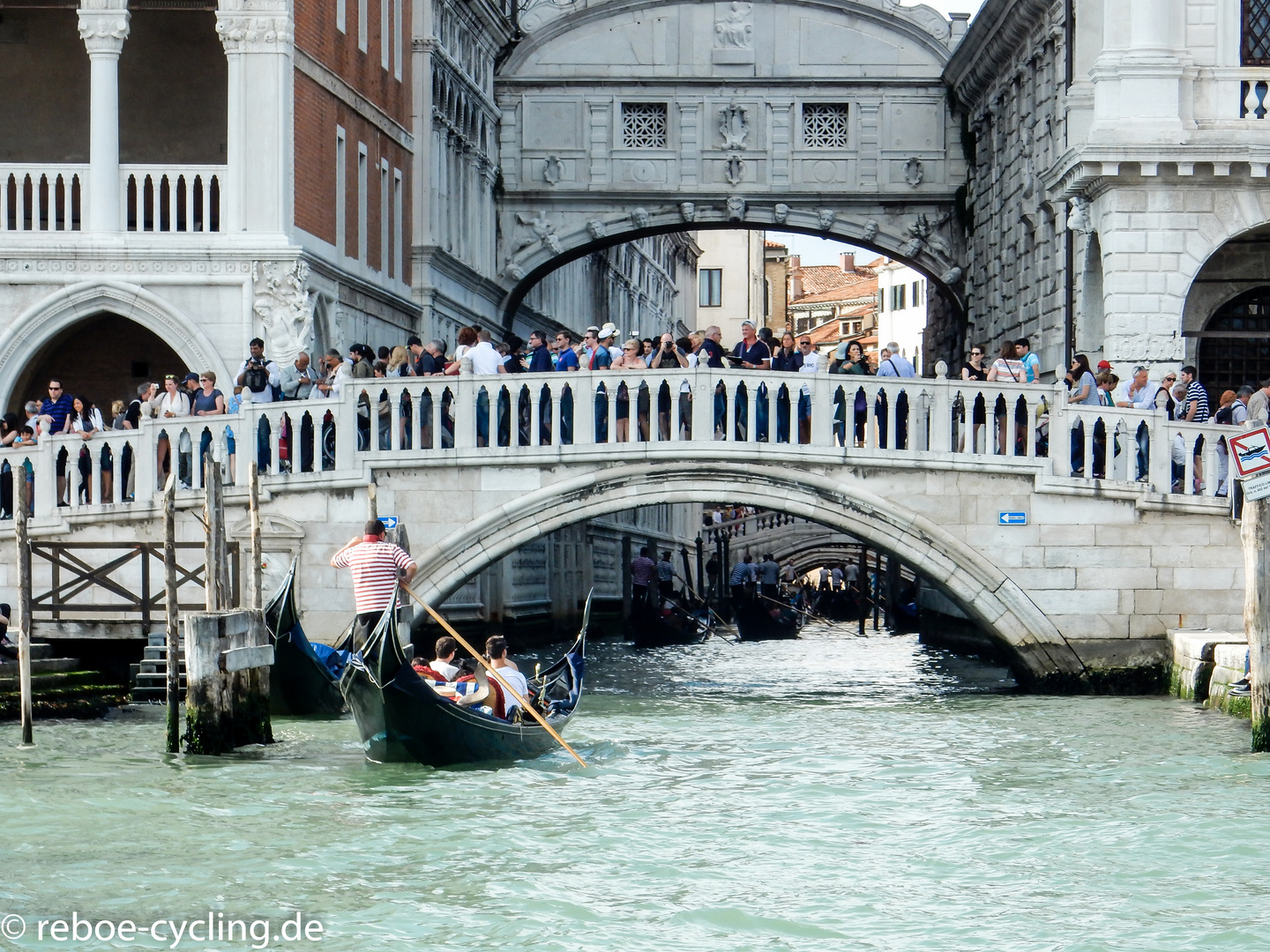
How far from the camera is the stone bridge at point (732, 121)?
22.8m

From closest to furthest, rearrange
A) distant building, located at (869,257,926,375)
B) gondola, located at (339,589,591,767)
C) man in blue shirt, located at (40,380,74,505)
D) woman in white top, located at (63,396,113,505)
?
gondola, located at (339,589,591,767), woman in white top, located at (63,396,113,505), man in blue shirt, located at (40,380,74,505), distant building, located at (869,257,926,375)

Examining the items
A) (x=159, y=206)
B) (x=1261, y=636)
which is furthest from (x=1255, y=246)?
(x=159, y=206)

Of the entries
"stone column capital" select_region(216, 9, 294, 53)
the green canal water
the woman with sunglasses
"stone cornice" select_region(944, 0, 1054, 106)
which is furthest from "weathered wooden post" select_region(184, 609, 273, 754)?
"stone cornice" select_region(944, 0, 1054, 106)

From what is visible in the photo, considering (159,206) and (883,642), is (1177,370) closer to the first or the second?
(159,206)

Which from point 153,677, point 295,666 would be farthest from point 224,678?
point 153,677

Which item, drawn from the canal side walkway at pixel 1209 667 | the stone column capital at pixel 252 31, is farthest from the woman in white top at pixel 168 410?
the canal side walkway at pixel 1209 667

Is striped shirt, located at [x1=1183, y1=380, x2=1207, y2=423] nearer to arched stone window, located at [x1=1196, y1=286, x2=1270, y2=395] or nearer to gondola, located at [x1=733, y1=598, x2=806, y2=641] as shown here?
arched stone window, located at [x1=1196, y1=286, x2=1270, y2=395]

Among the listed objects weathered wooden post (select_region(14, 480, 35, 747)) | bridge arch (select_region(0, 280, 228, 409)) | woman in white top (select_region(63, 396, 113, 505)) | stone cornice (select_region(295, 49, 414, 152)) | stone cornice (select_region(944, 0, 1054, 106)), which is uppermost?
stone cornice (select_region(944, 0, 1054, 106))

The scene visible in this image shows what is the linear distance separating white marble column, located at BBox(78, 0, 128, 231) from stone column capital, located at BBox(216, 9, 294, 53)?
0.71 m

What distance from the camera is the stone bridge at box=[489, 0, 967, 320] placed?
74.8 feet

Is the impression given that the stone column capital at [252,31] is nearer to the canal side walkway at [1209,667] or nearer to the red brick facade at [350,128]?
the red brick facade at [350,128]

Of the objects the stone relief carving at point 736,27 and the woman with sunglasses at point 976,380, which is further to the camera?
the stone relief carving at point 736,27

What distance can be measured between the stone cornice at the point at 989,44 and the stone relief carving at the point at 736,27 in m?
2.05

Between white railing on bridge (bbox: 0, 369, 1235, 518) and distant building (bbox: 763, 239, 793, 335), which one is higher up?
distant building (bbox: 763, 239, 793, 335)
